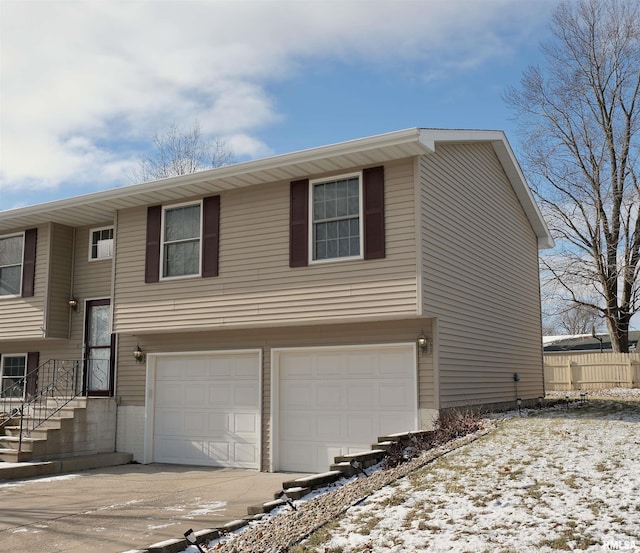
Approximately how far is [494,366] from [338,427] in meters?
4.31

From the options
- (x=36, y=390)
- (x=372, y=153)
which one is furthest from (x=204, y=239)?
(x=36, y=390)

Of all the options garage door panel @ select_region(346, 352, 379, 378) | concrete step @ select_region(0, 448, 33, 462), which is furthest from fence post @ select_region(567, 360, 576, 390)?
concrete step @ select_region(0, 448, 33, 462)

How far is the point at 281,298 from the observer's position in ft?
40.7

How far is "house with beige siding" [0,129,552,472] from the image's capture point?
11.6 metres

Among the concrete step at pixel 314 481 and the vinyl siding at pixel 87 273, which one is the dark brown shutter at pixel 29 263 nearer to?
the vinyl siding at pixel 87 273

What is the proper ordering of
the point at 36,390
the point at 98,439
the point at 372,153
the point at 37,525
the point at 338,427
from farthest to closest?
the point at 36,390, the point at 98,439, the point at 338,427, the point at 372,153, the point at 37,525

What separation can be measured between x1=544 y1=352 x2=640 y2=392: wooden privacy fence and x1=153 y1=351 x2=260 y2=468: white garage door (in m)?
16.6

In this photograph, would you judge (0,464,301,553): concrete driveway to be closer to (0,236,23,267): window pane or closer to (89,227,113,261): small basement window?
(89,227,113,261): small basement window

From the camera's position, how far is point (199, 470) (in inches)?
523

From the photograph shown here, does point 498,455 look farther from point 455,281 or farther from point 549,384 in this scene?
point 549,384

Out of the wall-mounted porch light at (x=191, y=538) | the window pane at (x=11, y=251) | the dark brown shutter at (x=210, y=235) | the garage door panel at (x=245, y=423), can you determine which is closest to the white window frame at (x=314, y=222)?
the dark brown shutter at (x=210, y=235)

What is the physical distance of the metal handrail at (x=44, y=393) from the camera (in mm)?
14492

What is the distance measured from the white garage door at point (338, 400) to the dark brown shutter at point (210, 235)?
2.20 meters

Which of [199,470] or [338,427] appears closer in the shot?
[338,427]
